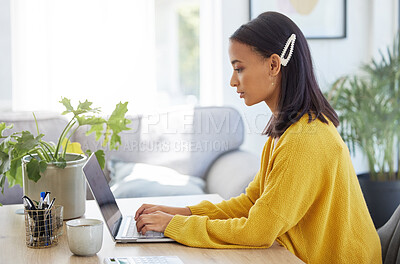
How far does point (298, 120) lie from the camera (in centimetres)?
136

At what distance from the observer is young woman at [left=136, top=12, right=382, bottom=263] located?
1237 mm

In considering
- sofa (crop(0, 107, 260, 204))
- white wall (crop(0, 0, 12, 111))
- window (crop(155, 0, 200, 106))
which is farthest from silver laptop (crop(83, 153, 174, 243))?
window (crop(155, 0, 200, 106))

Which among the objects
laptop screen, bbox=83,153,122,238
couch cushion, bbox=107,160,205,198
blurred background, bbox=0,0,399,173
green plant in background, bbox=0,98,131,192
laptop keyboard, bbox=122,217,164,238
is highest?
blurred background, bbox=0,0,399,173

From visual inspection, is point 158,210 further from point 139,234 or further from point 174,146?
point 174,146

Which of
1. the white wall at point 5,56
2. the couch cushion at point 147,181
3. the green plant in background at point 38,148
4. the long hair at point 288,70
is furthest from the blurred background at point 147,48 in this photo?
the long hair at point 288,70

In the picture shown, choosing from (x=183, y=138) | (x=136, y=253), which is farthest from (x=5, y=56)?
(x=136, y=253)

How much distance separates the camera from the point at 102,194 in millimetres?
1351

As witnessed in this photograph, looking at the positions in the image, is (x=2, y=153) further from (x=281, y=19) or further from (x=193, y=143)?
(x=193, y=143)

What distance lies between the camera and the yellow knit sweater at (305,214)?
4.04ft

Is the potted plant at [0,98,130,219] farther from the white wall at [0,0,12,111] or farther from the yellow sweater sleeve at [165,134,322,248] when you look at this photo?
the white wall at [0,0,12,111]

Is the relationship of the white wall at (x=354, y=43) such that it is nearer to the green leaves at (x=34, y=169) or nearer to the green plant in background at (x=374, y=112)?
the green plant in background at (x=374, y=112)

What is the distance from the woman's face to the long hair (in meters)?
0.02

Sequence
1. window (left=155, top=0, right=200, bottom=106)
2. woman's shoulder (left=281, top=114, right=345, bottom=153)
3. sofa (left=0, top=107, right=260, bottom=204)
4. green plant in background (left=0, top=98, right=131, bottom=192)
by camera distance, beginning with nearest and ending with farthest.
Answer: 1. woman's shoulder (left=281, top=114, right=345, bottom=153)
2. green plant in background (left=0, top=98, right=131, bottom=192)
3. sofa (left=0, top=107, right=260, bottom=204)
4. window (left=155, top=0, right=200, bottom=106)

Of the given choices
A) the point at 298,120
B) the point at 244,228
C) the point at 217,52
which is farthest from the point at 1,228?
the point at 217,52
